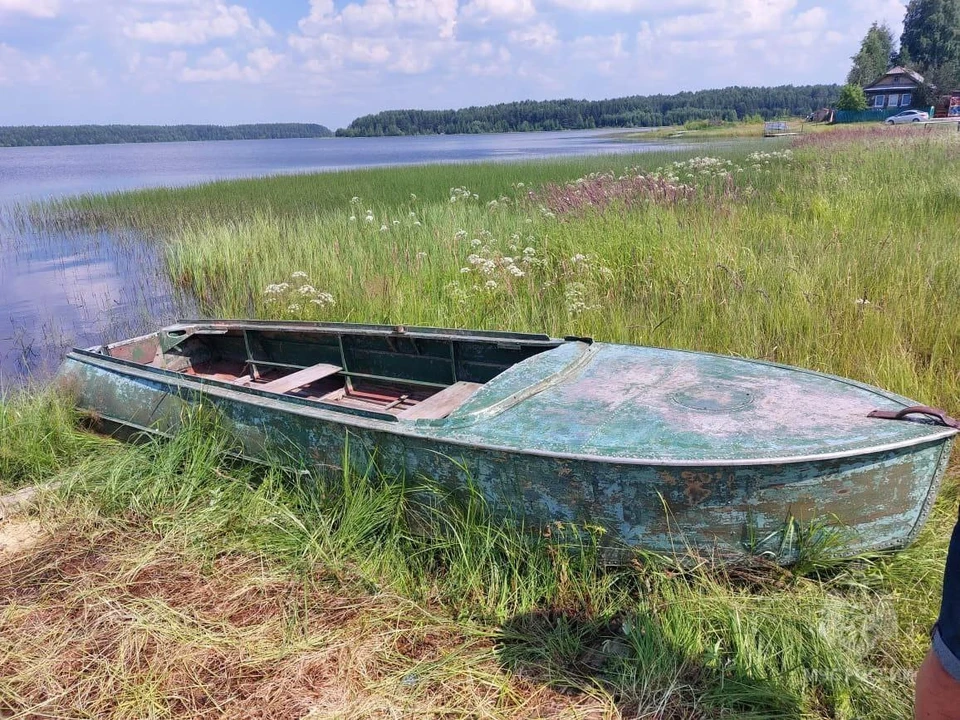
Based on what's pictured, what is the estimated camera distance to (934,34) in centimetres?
5278

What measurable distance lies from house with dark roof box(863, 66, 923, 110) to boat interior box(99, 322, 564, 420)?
2199 inches

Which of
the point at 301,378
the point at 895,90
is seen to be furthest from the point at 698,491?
the point at 895,90

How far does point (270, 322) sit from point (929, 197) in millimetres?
8213

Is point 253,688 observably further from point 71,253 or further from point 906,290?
point 71,253

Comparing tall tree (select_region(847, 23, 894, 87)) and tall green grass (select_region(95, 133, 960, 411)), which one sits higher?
tall tree (select_region(847, 23, 894, 87))

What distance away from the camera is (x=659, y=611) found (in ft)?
9.45

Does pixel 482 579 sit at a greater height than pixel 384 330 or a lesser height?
lesser

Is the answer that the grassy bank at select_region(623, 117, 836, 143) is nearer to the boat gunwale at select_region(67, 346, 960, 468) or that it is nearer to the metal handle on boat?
the metal handle on boat

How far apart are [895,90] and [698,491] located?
6084cm

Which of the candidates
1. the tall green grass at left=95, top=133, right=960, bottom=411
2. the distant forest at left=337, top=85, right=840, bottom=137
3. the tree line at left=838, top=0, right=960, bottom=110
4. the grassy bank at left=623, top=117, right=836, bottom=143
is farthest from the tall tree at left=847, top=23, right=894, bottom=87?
the tall green grass at left=95, top=133, right=960, bottom=411

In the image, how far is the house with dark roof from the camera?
49.5 metres

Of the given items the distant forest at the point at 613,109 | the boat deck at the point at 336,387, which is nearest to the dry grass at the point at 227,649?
the boat deck at the point at 336,387

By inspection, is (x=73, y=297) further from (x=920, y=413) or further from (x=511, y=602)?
(x=920, y=413)

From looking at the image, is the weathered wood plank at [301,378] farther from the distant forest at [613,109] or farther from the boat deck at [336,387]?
the distant forest at [613,109]
